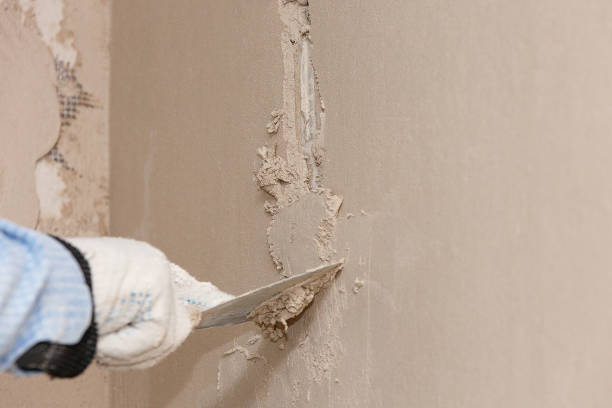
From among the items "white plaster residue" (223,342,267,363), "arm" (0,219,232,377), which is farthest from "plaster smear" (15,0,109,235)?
"arm" (0,219,232,377)

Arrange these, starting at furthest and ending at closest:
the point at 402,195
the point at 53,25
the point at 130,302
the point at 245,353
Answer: the point at 53,25
the point at 245,353
the point at 402,195
the point at 130,302

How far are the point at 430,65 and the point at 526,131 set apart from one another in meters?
0.24

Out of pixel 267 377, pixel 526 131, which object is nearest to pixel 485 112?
pixel 526 131

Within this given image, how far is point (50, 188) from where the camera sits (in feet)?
7.02

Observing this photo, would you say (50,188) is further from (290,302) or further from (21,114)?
(290,302)

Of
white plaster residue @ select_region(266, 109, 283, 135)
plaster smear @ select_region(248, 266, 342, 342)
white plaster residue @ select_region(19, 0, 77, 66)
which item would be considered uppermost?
white plaster residue @ select_region(19, 0, 77, 66)

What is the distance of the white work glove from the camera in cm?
88

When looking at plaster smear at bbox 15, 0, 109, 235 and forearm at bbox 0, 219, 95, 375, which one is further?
plaster smear at bbox 15, 0, 109, 235

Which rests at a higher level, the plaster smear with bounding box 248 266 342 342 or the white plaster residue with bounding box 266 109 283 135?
the white plaster residue with bounding box 266 109 283 135

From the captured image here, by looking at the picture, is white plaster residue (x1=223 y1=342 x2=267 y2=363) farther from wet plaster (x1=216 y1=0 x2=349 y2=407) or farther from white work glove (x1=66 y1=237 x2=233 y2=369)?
white work glove (x1=66 y1=237 x2=233 y2=369)

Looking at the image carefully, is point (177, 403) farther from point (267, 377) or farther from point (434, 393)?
point (434, 393)

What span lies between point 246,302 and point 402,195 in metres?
0.36

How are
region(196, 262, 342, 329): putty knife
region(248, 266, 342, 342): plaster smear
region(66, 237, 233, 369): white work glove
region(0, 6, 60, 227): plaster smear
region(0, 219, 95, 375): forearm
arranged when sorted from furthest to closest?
1. region(0, 6, 60, 227): plaster smear
2. region(248, 266, 342, 342): plaster smear
3. region(196, 262, 342, 329): putty knife
4. region(66, 237, 233, 369): white work glove
5. region(0, 219, 95, 375): forearm

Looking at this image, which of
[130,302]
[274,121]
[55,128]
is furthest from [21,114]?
[130,302]
